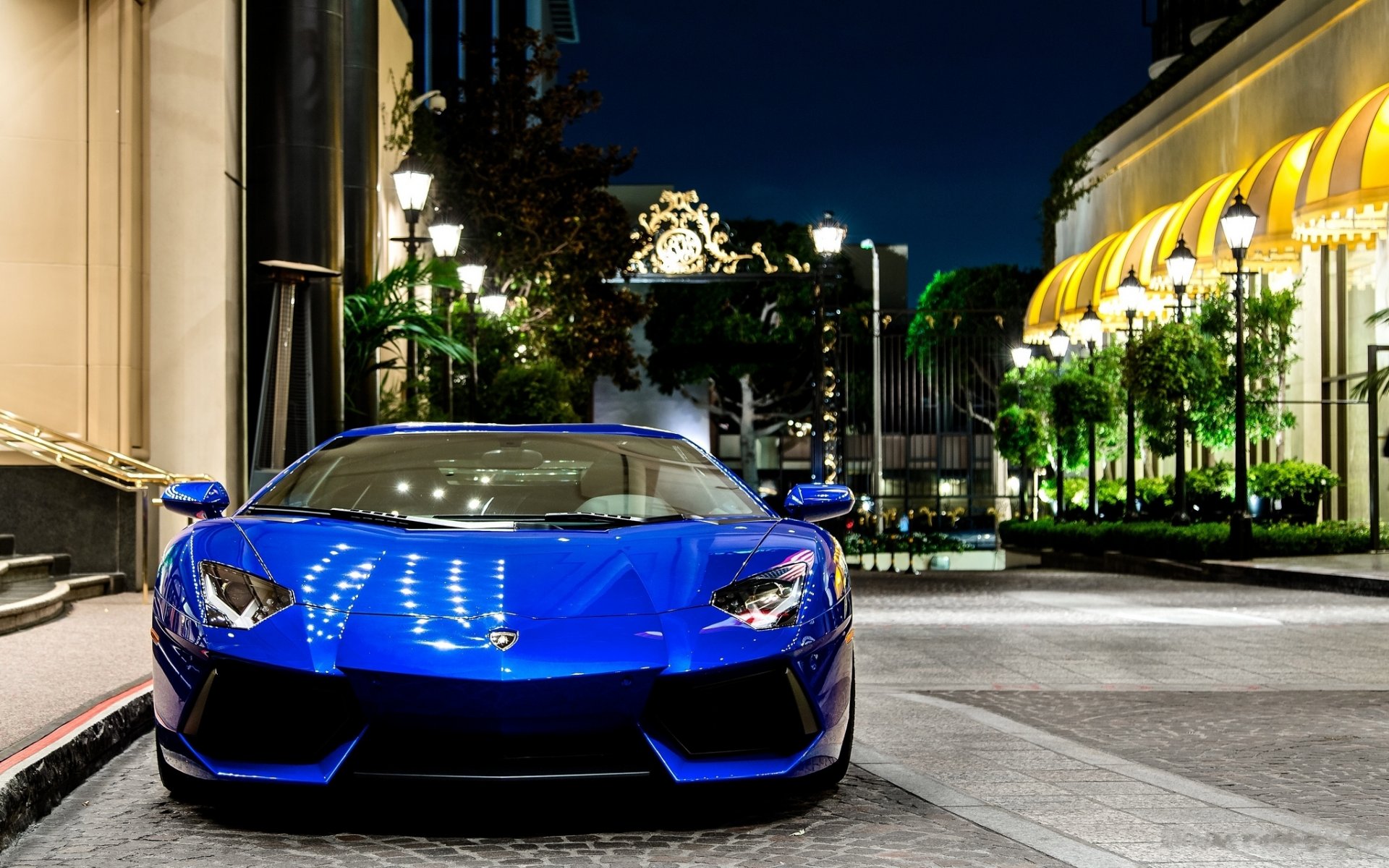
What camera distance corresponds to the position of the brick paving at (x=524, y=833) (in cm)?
481

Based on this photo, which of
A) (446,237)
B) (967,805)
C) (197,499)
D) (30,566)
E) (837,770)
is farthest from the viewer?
(446,237)

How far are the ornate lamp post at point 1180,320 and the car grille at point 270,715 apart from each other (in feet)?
75.1

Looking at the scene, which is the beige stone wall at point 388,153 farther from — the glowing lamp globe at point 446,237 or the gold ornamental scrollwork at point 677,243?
the glowing lamp globe at point 446,237

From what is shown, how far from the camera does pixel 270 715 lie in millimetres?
4863

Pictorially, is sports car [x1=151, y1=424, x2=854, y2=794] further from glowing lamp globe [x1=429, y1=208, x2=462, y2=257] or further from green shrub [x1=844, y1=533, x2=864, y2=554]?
green shrub [x1=844, y1=533, x2=864, y2=554]

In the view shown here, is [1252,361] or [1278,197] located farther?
[1252,361]

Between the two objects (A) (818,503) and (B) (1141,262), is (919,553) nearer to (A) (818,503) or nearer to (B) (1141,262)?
(B) (1141,262)

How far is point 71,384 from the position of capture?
49.7ft

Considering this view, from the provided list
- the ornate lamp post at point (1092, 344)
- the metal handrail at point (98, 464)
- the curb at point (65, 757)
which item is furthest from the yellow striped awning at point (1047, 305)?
the curb at point (65, 757)

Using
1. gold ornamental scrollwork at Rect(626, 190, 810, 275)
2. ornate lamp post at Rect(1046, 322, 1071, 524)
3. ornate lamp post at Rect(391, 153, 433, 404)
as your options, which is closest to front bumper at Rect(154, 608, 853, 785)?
ornate lamp post at Rect(391, 153, 433, 404)

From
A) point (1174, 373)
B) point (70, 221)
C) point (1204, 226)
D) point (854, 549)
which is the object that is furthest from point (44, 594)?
point (1204, 226)

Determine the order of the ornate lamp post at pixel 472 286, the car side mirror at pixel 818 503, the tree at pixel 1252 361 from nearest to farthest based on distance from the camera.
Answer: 1. the car side mirror at pixel 818 503
2. the ornate lamp post at pixel 472 286
3. the tree at pixel 1252 361

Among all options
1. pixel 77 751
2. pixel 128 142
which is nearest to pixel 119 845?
pixel 77 751

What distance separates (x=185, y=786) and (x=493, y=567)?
1.12 metres
